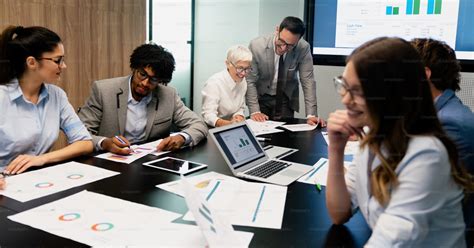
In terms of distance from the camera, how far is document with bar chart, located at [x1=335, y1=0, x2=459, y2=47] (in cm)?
323

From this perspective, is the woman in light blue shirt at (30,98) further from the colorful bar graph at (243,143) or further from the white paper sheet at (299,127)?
the white paper sheet at (299,127)

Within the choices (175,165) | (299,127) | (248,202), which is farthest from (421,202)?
(299,127)

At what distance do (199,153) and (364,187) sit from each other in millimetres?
1054

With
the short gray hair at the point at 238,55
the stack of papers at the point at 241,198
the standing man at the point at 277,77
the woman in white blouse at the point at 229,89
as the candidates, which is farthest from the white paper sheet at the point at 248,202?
the standing man at the point at 277,77

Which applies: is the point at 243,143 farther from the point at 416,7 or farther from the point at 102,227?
the point at 416,7

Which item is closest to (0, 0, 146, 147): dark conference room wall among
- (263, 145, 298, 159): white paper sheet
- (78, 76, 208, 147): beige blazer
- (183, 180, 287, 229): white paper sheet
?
(78, 76, 208, 147): beige blazer

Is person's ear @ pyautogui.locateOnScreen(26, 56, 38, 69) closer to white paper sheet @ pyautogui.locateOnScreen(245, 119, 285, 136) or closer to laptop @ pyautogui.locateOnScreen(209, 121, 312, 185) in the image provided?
laptop @ pyautogui.locateOnScreen(209, 121, 312, 185)

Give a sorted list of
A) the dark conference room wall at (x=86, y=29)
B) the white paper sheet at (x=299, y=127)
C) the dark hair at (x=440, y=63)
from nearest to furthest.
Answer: the dark hair at (x=440, y=63) → the white paper sheet at (x=299, y=127) → the dark conference room wall at (x=86, y=29)

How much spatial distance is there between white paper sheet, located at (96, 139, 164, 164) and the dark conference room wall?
1.26 metres

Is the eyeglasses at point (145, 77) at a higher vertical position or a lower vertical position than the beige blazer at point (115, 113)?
higher

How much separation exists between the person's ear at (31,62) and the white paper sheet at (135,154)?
47 centimetres

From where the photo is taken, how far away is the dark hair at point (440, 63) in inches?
59.2

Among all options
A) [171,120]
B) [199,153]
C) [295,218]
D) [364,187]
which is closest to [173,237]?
[295,218]

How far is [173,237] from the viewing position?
105 centimetres
